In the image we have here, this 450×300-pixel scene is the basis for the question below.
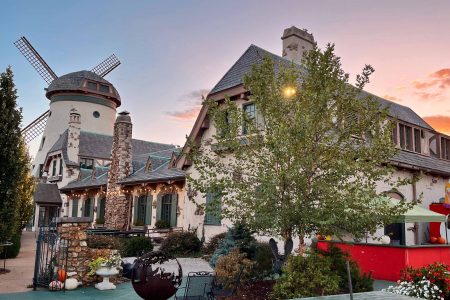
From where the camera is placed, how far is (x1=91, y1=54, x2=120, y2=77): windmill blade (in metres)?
58.0

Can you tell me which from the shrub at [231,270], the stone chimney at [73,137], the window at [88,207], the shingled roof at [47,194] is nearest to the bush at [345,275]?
the shrub at [231,270]

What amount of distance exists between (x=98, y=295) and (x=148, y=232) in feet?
35.6

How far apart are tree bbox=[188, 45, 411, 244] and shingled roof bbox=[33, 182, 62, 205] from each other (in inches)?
1259

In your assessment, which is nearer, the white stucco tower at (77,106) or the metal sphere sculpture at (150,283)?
the metal sphere sculpture at (150,283)

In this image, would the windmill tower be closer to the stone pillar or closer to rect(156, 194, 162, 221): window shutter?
rect(156, 194, 162, 221): window shutter

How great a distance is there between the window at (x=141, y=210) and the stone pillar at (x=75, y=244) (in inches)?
489

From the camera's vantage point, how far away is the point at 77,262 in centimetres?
1162

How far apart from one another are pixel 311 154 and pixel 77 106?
39279mm

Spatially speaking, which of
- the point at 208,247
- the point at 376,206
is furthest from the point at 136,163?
the point at 376,206

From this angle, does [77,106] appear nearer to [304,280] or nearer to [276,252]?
[276,252]

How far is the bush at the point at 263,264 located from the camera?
10637mm

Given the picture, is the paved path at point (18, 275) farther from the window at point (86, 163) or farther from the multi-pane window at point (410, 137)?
the window at point (86, 163)

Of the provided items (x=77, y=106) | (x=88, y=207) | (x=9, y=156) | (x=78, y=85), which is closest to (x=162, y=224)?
(x=9, y=156)

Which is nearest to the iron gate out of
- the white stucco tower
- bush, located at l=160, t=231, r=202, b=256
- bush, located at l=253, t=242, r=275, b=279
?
bush, located at l=253, t=242, r=275, b=279
